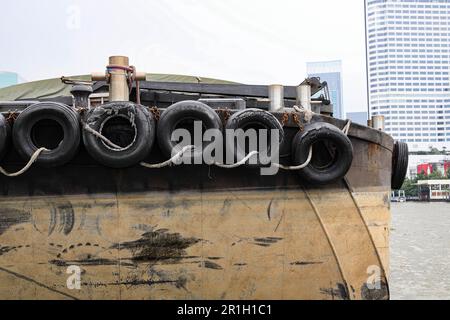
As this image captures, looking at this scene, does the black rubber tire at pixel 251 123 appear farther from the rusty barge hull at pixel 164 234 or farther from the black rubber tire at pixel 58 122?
the black rubber tire at pixel 58 122

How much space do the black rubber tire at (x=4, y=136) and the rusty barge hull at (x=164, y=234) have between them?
14 centimetres

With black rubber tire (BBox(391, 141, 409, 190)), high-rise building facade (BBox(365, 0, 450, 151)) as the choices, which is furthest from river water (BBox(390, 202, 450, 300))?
high-rise building facade (BBox(365, 0, 450, 151))

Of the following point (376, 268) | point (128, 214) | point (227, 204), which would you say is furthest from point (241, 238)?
point (376, 268)

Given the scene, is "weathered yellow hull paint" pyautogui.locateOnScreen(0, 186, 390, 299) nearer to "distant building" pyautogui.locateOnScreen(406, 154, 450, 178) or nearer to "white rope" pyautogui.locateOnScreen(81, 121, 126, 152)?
"white rope" pyautogui.locateOnScreen(81, 121, 126, 152)

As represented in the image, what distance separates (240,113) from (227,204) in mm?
941

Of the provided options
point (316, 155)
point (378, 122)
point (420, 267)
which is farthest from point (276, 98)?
point (420, 267)

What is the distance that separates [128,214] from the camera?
4828 mm

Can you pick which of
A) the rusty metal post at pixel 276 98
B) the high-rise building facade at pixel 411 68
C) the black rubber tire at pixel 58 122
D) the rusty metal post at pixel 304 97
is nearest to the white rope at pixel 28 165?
the black rubber tire at pixel 58 122

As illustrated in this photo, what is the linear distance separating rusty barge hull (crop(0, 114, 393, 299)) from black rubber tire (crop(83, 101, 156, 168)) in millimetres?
206

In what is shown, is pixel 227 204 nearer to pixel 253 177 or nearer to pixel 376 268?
pixel 253 177

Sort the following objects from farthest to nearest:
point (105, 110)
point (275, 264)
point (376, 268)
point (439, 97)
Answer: point (439, 97), point (376, 268), point (275, 264), point (105, 110)

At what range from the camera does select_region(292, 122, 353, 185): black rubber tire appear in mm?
4973

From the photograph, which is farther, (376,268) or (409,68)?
(409,68)

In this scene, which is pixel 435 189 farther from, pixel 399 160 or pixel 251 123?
pixel 251 123
